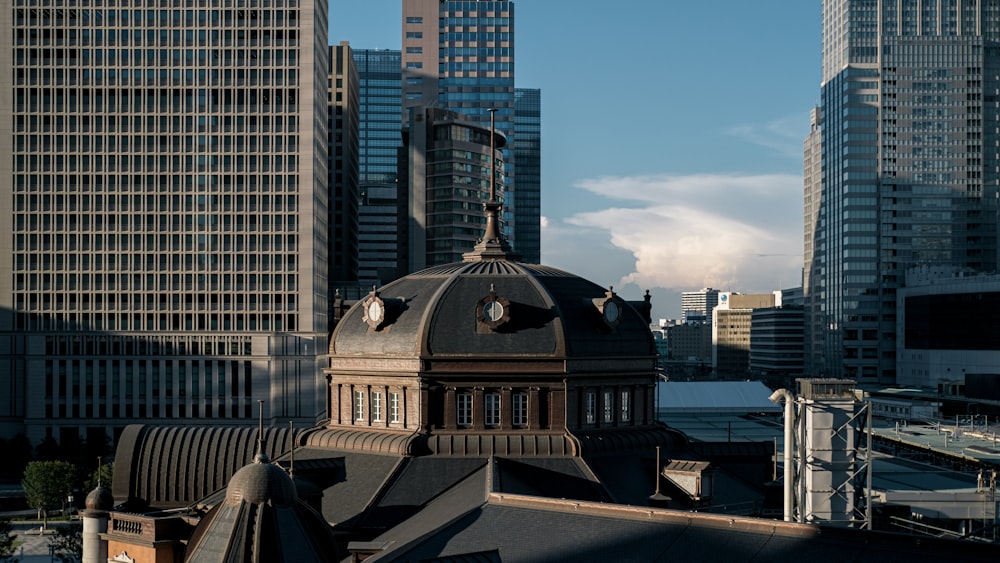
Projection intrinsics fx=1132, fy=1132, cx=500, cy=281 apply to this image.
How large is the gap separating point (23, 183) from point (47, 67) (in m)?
16.8

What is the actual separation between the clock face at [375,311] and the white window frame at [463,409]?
6977mm

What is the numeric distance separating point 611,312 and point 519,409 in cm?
798

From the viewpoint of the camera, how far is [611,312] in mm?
66375

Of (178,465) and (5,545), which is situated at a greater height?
(178,465)

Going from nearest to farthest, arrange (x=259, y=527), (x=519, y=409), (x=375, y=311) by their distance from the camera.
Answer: (x=259, y=527)
(x=519, y=409)
(x=375, y=311)

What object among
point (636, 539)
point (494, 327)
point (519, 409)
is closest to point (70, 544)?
point (519, 409)

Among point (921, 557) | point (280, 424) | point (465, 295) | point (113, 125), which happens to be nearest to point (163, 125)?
point (113, 125)

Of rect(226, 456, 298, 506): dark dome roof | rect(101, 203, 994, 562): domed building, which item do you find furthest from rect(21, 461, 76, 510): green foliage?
rect(226, 456, 298, 506): dark dome roof

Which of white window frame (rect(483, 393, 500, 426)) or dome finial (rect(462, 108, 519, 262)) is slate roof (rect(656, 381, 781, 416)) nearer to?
dome finial (rect(462, 108, 519, 262))

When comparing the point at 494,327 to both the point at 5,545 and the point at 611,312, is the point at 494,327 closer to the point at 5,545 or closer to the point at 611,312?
the point at 611,312

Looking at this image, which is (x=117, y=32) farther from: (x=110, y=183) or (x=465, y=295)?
(x=465, y=295)

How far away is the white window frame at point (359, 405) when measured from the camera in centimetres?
6712

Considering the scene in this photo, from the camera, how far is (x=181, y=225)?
531 ft

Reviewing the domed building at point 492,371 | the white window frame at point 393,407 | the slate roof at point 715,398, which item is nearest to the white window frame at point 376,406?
the domed building at point 492,371
